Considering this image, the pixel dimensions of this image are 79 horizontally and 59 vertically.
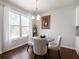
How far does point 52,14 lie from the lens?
5312 millimetres

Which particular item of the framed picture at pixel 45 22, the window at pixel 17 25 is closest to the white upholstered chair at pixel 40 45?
the window at pixel 17 25

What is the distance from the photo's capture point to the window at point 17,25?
420 cm

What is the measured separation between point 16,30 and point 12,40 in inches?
30.5

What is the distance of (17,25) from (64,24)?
3188 mm

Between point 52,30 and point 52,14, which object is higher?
point 52,14

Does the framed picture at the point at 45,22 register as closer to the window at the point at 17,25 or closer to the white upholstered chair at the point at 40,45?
the window at the point at 17,25

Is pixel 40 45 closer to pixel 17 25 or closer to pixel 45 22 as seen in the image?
pixel 17 25

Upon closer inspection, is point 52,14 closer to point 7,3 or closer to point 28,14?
point 28,14

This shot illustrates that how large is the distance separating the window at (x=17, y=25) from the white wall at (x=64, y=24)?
6.55 feet

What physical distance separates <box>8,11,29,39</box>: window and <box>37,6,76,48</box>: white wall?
2.00 meters

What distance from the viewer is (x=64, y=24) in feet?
15.3

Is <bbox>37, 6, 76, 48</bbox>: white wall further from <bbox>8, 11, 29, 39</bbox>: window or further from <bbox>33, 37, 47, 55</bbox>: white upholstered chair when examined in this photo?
<bbox>33, 37, 47, 55</bbox>: white upholstered chair

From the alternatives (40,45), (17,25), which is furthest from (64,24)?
(17,25)

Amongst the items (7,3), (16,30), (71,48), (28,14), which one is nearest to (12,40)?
(16,30)
